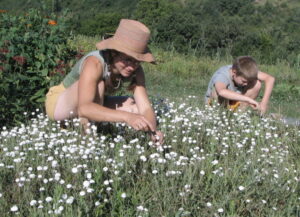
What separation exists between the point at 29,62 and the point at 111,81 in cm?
154

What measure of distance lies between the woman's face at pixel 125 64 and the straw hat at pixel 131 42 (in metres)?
0.12

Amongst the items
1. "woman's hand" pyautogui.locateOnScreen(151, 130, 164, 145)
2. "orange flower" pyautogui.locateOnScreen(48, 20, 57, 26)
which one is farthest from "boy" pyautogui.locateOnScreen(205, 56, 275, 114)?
"orange flower" pyautogui.locateOnScreen(48, 20, 57, 26)

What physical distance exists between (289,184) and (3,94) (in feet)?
9.89

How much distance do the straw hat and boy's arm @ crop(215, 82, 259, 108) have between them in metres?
1.65

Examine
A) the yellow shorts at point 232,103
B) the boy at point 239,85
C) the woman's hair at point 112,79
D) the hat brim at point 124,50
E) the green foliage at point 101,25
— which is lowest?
the green foliage at point 101,25

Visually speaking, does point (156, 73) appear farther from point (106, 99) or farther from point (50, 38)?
point (106, 99)

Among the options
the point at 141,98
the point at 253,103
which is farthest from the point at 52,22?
the point at 253,103

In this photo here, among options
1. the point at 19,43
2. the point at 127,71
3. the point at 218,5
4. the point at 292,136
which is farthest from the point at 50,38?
the point at 218,5

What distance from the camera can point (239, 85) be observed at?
5.99 metres

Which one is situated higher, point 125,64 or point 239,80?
point 125,64

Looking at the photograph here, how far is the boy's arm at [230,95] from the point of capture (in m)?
5.43

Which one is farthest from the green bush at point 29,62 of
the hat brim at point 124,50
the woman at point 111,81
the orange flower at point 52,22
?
the hat brim at point 124,50

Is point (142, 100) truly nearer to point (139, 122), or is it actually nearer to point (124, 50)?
point (124, 50)

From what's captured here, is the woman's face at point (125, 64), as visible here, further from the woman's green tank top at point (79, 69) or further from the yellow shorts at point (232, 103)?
the yellow shorts at point (232, 103)
